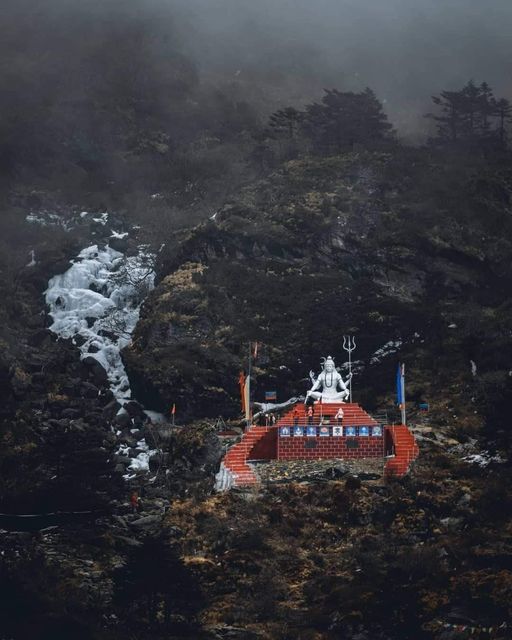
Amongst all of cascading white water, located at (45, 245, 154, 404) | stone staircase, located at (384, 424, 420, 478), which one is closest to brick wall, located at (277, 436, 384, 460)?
stone staircase, located at (384, 424, 420, 478)

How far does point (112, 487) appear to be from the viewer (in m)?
90.6

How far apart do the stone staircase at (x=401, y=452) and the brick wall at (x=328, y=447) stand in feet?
3.53

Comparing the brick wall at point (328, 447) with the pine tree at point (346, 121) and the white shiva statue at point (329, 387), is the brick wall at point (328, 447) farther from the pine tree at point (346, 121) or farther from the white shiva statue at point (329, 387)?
the pine tree at point (346, 121)

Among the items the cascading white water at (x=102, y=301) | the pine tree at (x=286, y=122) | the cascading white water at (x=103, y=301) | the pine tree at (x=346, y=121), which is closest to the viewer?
the cascading white water at (x=103, y=301)

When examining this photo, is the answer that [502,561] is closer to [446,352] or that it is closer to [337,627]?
[337,627]

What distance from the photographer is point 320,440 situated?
89.2 m

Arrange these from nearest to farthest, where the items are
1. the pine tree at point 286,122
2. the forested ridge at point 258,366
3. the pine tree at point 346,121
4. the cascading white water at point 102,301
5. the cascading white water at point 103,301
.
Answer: the forested ridge at point 258,366
the cascading white water at point 103,301
the cascading white water at point 102,301
the pine tree at point 346,121
the pine tree at point 286,122

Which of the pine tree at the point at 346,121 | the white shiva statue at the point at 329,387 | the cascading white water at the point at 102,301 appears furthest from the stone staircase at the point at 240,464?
the pine tree at the point at 346,121

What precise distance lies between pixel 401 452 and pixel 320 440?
5360mm

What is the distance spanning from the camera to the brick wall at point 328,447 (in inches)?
3504

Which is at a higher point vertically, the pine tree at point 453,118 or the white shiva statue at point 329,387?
the pine tree at point 453,118

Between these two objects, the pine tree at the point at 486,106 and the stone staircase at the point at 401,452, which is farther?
the pine tree at the point at 486,106

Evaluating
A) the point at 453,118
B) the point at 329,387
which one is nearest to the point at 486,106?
the point at 453,118

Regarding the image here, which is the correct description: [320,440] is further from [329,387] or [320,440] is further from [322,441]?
[329,387]
